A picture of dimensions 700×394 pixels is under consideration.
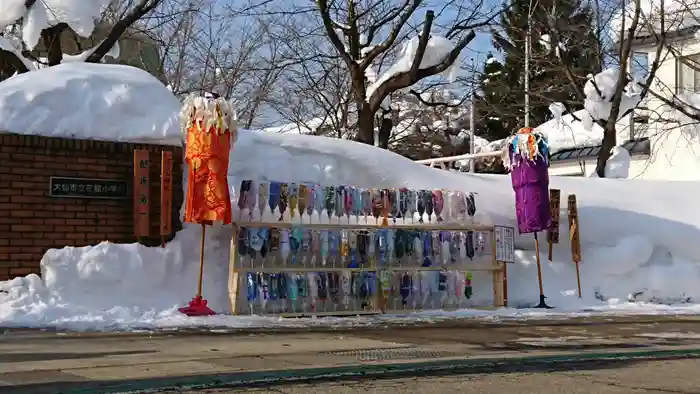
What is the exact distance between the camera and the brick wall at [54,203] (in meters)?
12.0

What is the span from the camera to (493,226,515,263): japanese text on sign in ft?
47.0

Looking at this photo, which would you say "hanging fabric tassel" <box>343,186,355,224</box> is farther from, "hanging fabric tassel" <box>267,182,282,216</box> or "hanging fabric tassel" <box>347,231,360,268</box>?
"hanging fabric tassel" <box>267,182,282,216</box>

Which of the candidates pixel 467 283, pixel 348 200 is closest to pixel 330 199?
pixel 348 200

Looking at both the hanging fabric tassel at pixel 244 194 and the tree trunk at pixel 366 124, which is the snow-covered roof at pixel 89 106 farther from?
the tree trunk at pixel 366 124

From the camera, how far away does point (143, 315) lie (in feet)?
38.1

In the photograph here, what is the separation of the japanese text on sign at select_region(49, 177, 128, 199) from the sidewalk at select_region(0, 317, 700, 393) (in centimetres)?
286

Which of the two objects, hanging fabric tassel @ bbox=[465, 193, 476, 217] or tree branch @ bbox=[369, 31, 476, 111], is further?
tree branch @ bbox=[369, 31, 476, 111]

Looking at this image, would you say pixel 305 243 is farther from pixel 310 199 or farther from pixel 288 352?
pixel 288 352

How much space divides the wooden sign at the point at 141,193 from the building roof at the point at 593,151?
16.0m

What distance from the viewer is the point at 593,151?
2970cm

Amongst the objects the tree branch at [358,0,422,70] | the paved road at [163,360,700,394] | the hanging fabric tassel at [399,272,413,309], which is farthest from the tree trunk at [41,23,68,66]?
the paved road at [163,360,700,394]

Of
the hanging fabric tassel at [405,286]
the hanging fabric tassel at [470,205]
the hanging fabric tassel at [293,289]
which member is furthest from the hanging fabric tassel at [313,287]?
the hanging fabric tassel at [470,205]

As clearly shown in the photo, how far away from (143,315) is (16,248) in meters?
2.01

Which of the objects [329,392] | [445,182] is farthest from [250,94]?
[329,392]
